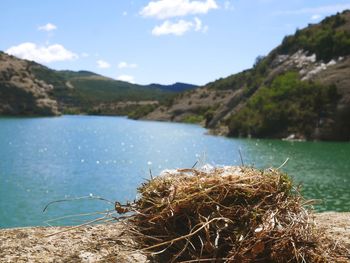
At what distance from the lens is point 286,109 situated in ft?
356

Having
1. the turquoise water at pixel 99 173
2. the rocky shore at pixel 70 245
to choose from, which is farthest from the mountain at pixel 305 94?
the rocky shore at pixel 70 245

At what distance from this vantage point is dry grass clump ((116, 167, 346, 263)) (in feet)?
15.4

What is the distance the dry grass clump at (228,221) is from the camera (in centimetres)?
470

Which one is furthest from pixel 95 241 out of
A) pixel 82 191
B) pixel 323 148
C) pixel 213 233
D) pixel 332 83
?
pixel 332 83

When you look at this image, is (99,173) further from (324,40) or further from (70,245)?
(324,40)

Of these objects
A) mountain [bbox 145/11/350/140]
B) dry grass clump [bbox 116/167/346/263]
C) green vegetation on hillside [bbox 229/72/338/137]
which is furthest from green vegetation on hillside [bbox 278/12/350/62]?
dry grass clump [bbox 116/167/346/263]

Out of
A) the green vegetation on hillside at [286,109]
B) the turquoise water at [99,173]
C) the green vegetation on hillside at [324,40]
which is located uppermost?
the green vegetation on hillside at [324,40]

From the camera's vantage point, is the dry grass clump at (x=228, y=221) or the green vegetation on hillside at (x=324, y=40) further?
the green vegetation on hillside at (x=324, y=40)

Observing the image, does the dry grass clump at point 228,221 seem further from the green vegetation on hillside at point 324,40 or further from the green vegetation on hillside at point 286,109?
the green vegetation on hillside at point 324,40

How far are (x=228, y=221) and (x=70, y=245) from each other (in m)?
1.75

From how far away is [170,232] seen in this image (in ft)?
16.3

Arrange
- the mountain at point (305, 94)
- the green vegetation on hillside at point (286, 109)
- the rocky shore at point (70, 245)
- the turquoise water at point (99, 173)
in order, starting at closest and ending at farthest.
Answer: the rocky shore at point (70, 245) → the turquoise water at point (99, 173) → the mountain at point (305, 94) → the green vegetation on hillside at point (286, 109)

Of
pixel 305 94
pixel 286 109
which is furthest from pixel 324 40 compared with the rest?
pixel 286 109

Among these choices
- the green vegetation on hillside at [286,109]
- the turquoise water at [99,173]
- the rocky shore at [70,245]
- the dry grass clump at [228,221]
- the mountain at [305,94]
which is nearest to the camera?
the dry grass clump at [228,221]
